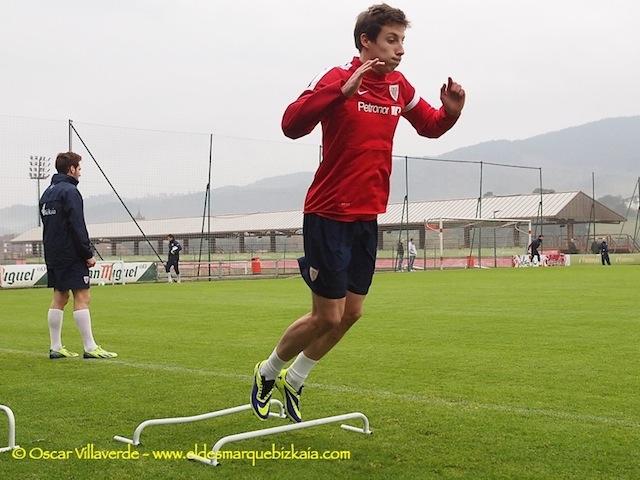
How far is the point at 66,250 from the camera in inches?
340

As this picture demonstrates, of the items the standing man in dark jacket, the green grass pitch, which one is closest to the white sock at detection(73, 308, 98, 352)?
the standing man in dark jacket

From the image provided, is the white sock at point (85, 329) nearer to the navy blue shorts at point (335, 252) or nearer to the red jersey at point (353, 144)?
the navy blue shorts at point (335, 252)

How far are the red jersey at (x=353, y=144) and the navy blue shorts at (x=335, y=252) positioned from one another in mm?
58

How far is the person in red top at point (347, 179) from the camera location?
4.69 meters

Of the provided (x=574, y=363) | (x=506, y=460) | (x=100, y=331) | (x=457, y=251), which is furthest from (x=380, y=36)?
(x=457, y=251)

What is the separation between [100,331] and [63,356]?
3164 mm

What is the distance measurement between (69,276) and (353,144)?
191 inches

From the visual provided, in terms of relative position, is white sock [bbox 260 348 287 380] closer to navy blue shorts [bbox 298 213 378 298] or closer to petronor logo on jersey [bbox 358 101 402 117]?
navy blue shorts [bbox 298 213 378 298]

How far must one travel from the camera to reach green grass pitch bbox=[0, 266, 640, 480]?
4.18 m

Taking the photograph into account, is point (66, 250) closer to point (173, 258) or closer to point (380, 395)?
point (380, 395)

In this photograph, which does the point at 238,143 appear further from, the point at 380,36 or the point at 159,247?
the point at 380,36

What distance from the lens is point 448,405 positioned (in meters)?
5.68

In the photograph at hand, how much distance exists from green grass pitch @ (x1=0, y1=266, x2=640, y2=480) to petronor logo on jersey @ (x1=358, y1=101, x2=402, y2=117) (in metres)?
1.85

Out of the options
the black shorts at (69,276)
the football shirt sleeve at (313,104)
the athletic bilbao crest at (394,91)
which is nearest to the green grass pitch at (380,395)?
the black shorts at (69,276)
